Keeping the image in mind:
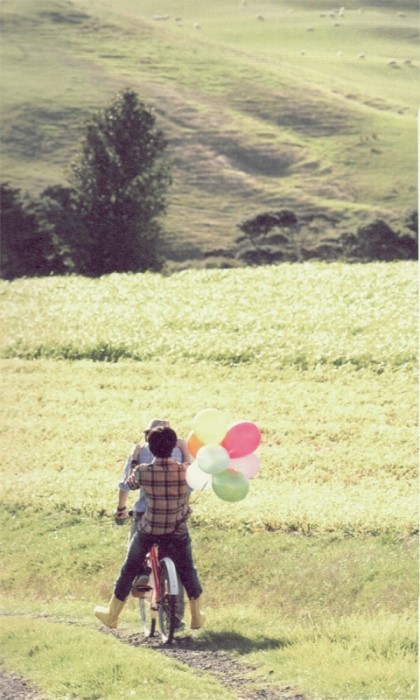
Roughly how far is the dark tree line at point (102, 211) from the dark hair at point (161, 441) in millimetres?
42928

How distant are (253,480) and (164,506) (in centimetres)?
1113

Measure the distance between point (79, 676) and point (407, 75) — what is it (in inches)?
4072

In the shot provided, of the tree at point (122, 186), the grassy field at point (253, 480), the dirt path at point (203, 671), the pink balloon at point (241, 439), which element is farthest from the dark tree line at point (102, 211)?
the pink balloon at point (241, 439)

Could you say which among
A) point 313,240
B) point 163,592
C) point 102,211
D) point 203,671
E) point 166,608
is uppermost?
point 163,592

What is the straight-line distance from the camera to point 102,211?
185 ft

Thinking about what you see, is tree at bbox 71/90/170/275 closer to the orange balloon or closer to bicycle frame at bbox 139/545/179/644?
the orange balloon

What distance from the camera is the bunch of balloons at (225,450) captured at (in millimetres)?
11328

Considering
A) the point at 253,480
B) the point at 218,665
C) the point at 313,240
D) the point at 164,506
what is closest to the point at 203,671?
the point at 218,665

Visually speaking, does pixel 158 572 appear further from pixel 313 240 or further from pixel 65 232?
pixel 313 240

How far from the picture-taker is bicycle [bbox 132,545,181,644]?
36.1ft

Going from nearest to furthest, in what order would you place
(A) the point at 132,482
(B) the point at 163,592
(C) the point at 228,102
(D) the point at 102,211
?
(A) the point at 132,482
(B) the point at 163,592
(D) the point at 102,211
(C) the point at 228,102

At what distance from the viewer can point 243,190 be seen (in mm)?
92000

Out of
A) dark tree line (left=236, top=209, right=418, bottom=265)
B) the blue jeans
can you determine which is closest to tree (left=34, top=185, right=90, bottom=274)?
dark tree line (left=236, top=209, right=418, bottom=265)

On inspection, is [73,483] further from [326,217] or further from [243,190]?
[243,190]
